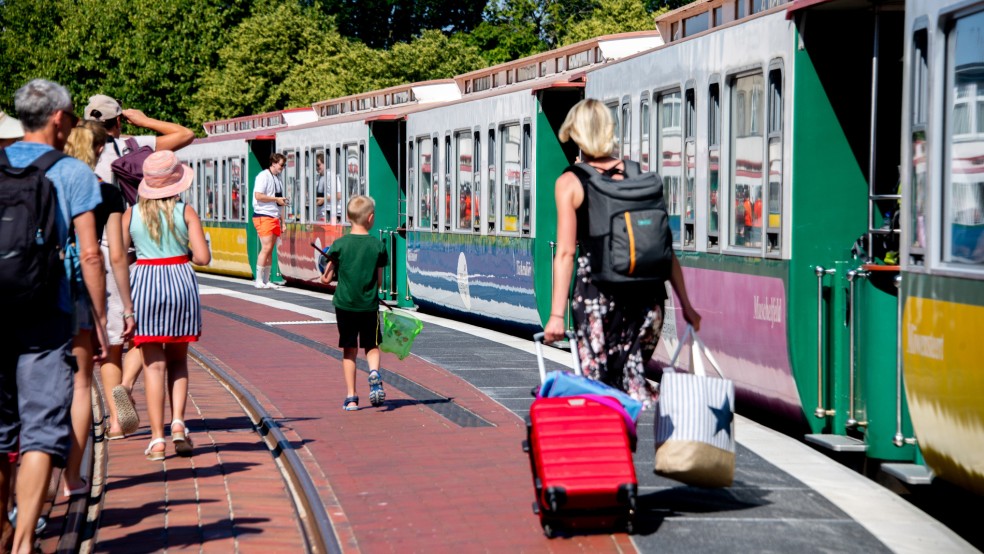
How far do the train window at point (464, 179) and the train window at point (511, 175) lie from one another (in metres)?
1.36

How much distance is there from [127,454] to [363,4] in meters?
78.4

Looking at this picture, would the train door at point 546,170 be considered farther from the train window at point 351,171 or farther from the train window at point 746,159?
the train window at point 351,171

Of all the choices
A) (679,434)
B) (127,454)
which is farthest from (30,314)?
(127,454)

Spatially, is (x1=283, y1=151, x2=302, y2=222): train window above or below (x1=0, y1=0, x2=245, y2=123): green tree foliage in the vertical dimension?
below

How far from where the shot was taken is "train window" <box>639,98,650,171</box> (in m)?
14.2

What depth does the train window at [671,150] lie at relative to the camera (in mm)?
13375

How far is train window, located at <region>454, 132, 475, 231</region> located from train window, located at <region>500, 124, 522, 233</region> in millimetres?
1364

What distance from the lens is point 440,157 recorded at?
887 inches

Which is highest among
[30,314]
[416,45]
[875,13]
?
[416,45]

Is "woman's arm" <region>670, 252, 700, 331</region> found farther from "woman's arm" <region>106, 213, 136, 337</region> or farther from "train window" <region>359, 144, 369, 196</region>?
"train window" <region>359, 144, 369, 196</region>

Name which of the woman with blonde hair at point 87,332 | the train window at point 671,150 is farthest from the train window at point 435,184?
the woman with blonde hair at point 87,332

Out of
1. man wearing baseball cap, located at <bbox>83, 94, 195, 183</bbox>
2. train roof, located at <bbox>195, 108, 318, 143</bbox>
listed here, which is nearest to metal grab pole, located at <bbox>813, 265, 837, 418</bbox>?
man wearing baseball cap, located at <bbox>83, 94, 195, 183</bbox>

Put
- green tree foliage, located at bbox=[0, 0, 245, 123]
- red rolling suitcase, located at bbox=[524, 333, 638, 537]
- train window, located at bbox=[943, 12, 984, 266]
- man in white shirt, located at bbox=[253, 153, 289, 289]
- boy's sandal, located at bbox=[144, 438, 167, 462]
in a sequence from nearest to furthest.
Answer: red rolling suitcase, located at bbox=[524, 333, 638, 537]
train window, located at bbox=[943, 12, 984, 266]
boy's sandal, located at bbox=[144, 438, 167, 462]
man in white shirt, located at bbox=[253, 153, 289, 289]
green tree foliage, located at bbox=[0, 0, 245, 123]

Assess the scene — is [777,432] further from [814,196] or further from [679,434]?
[679,434]
